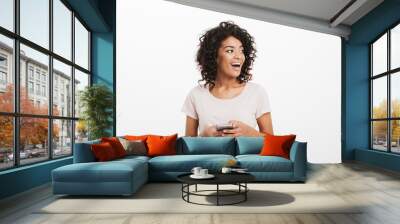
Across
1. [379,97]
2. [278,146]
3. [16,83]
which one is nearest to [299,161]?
[278,146]

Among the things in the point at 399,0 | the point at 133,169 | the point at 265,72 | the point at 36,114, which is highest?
the point at 399,0

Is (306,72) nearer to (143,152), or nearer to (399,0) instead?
(399,0)

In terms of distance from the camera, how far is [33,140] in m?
5.68

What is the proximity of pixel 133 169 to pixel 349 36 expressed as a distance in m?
6.69

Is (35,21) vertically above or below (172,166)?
above

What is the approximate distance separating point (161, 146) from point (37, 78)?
228 centimetres

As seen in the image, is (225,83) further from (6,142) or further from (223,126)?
(6,142)

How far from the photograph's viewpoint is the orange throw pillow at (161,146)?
6668 mm

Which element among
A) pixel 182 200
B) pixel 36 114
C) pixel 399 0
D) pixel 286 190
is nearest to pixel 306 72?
pixel 399 0

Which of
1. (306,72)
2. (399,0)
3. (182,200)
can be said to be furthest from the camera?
(306,72)

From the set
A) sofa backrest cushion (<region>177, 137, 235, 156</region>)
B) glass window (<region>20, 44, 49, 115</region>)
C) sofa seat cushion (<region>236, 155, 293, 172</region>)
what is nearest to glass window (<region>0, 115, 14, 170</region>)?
glass window (<region>20, 44, 49, 115</region>)

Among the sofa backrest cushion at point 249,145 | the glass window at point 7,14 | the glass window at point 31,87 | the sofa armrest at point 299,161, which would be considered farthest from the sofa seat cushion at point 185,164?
the glass window at point 7,14

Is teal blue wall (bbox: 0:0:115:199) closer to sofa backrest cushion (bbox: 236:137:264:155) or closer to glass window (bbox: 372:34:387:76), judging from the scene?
sofa backrest cushion (bbox: 236:137:264:155)

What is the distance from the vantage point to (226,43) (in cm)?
811
